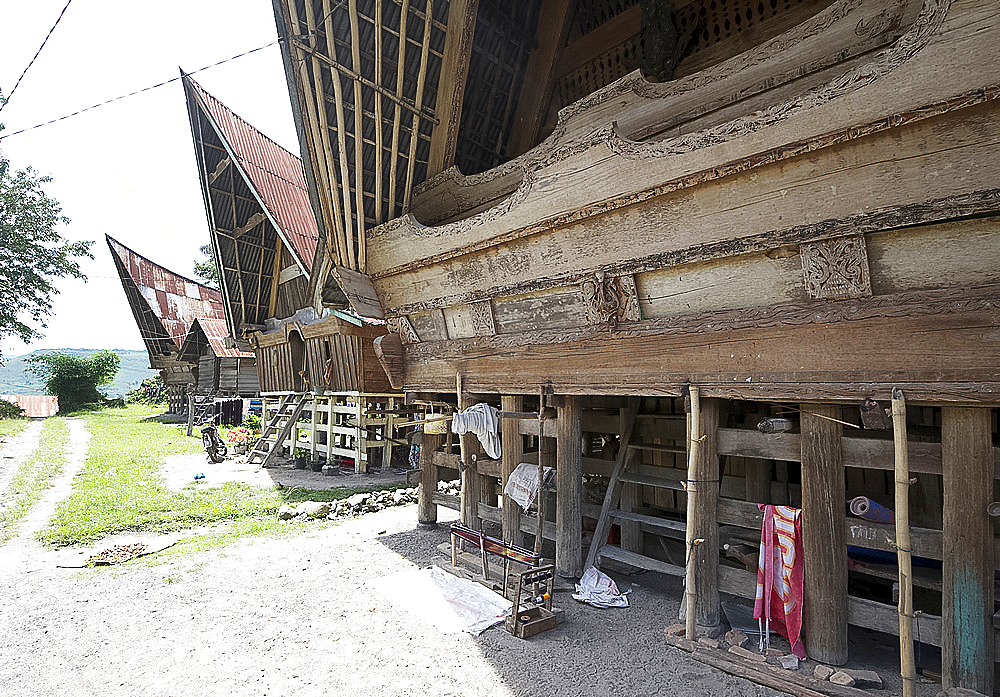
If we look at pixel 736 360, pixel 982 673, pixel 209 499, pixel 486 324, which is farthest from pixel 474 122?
pixel 209 499

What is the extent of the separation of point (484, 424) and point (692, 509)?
9.30 feet

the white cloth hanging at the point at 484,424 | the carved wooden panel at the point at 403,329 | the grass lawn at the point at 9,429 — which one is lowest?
the grass lawn at the point at 9,429

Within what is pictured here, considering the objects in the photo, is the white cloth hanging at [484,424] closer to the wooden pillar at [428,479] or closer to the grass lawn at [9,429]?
the wooden pillar at [428,479]

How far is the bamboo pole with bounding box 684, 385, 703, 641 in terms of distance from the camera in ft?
14.8

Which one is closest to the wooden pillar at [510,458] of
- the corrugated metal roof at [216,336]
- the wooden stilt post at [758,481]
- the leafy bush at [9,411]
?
the wooden stilt post at [758,481]

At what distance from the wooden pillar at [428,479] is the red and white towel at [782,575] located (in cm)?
491

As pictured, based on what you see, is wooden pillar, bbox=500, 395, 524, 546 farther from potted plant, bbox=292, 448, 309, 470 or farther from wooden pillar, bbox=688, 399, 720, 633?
potted plant, bbox=292, 448, 309, 470

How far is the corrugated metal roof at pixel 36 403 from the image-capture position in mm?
37750

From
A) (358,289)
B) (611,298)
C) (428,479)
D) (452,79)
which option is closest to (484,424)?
(428,479)

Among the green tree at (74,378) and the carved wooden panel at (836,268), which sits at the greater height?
the carved wooden panel at (836,268)

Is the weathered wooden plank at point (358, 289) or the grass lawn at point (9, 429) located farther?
the grass lawn at point (9, 429)

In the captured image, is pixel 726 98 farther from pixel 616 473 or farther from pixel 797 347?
pixel 616 473

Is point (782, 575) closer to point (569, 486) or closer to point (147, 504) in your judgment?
point (569, 486)

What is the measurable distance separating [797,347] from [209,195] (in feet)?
52.2
